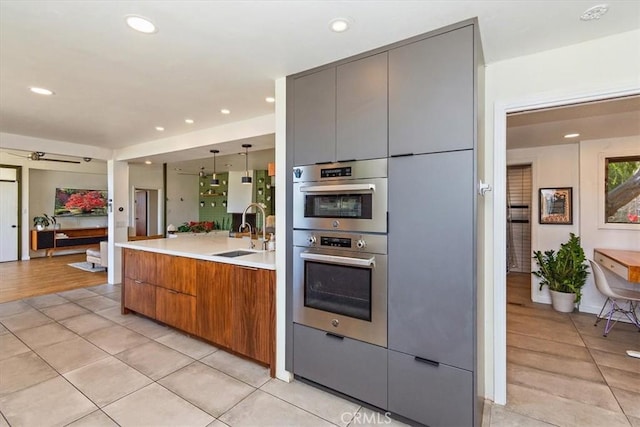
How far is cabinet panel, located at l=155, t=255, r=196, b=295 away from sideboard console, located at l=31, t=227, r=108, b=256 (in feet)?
22.0

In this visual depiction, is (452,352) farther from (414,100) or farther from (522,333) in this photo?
(522,333)

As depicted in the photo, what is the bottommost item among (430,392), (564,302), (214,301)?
(564,302)

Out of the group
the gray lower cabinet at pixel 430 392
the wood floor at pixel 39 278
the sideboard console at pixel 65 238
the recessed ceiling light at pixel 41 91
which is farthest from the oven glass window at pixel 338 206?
the sideboard console at pixel 65 238

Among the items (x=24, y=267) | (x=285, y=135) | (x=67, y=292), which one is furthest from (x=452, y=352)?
(x=24, y=267)

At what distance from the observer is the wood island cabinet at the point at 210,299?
8.07 feet

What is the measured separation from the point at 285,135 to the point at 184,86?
104 cm

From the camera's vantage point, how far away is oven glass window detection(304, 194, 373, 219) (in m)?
2.00

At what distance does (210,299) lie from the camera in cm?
282

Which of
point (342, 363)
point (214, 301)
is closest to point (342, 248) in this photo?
point (342, 363)

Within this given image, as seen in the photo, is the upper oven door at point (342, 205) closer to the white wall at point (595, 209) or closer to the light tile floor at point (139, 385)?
the light tile floor at point (139, 385)

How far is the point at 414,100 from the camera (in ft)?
5.96

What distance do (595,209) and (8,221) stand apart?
Answer: 38.2 ft

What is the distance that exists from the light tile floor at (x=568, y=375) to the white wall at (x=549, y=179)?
3.32ft

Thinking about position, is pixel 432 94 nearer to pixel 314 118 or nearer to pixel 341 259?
pixel 314 118
